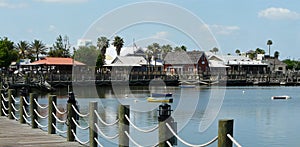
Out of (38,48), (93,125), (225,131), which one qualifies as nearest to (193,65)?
(38,48)

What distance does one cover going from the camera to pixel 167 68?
8894cm

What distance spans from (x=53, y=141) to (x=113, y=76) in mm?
65169

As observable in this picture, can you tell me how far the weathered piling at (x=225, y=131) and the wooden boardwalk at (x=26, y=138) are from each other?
4815 millimetres

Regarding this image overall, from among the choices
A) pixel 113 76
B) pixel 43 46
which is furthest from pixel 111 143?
pixel 43 46

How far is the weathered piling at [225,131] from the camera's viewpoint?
23.3 feet

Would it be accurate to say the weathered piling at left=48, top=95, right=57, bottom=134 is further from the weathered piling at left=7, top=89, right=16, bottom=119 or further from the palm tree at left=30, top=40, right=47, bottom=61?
the palm tree at left=30, top=40, right=47, bottom=61

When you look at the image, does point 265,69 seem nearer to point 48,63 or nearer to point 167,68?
point 167,68

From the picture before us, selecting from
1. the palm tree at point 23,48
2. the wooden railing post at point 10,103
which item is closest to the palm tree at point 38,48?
the palm tree at point 23,48

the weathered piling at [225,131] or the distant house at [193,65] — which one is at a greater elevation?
the distant house at [193,65]

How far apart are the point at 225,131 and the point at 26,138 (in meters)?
6.59

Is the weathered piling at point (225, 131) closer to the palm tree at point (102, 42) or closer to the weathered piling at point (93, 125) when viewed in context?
the weathered piling at point (93, 125)

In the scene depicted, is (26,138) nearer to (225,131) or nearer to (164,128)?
(164,128)

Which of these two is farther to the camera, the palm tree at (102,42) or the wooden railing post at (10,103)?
the palm tree at (102,42)

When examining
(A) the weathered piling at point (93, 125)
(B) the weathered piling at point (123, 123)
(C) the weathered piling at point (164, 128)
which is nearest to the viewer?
(C) the weathered piling at point (164, 128)
